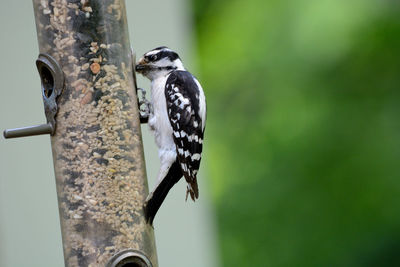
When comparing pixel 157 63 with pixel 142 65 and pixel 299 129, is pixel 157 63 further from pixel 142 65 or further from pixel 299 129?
pixel 299 129

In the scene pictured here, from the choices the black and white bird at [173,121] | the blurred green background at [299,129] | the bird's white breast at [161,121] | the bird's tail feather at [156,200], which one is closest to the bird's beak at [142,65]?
the black and white bird at [173,121]

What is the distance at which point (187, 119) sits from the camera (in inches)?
125

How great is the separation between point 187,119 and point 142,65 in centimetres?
36

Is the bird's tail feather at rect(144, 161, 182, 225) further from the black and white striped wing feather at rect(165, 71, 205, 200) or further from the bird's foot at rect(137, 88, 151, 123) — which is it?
the bird's foot at rect(137, 88, 151, 123)

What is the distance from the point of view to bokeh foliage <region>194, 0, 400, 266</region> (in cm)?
833

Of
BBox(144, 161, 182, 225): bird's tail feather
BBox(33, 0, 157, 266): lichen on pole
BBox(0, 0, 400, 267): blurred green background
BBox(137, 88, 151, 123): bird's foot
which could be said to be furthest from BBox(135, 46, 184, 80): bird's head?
BBox(0, 0, 400, 267): blurred green background

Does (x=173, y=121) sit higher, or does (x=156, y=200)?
(x=173, y=121)

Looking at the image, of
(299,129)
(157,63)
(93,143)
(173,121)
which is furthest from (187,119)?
(299,129)

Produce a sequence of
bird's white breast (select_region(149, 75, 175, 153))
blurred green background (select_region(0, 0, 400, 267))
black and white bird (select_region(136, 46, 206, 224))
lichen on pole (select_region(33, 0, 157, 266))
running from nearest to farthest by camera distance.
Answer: lichen on pole (select_region(33, 0, 157, 266)), black and white bird (select_region(136, 46, 206, 224)), bird's white breast (select_region(149, 75, 175, 153)), blurred green background (select_region(0, 0, 400, 267))

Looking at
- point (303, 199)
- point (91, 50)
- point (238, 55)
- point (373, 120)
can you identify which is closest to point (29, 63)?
point (91, 50)

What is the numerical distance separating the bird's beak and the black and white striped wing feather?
0.43 feet

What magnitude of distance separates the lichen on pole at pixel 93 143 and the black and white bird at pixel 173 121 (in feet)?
0.45

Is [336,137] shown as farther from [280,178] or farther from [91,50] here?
[91,50]

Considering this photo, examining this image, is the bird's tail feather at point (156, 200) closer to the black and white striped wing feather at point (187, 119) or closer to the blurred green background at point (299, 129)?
the black and white striped wing feather at point (187, 119)
